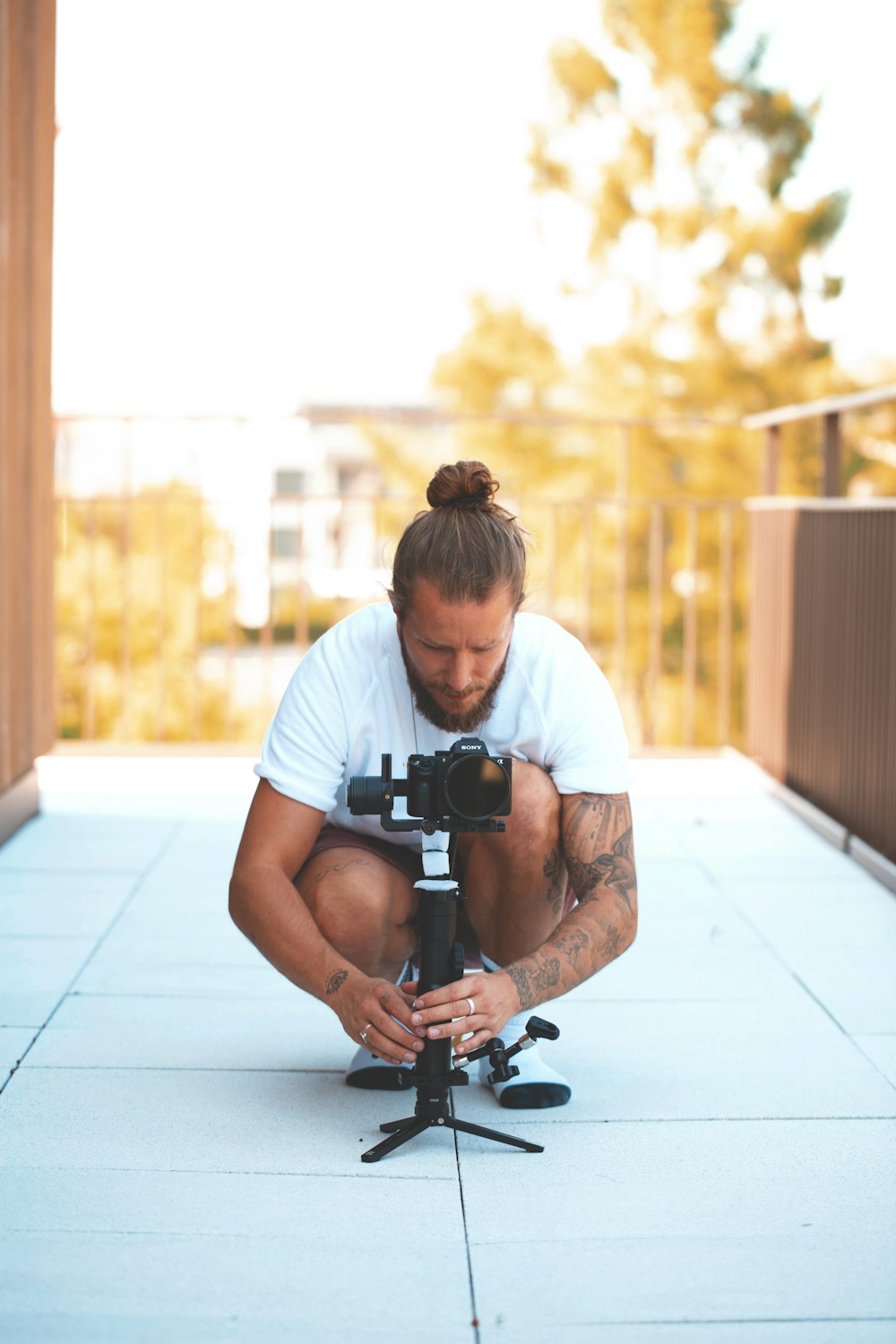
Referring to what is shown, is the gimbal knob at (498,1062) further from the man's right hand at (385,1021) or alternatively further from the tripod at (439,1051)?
the man's right hand at (385,1021)

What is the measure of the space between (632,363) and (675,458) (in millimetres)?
1324

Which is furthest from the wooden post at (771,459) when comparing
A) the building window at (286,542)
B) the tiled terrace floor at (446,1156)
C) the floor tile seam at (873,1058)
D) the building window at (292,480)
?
the building window at (292,480)

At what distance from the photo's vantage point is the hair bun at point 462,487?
81.4 inches

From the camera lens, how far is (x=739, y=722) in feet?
52.6

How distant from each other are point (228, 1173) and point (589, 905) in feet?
1.97

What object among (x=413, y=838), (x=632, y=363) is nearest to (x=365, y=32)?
(x=632, y=363)

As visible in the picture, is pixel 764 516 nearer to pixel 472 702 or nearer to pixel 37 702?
pixel 37 702

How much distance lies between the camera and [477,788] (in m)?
1.89

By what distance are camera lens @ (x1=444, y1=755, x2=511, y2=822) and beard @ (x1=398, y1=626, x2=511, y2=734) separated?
201 millimetres

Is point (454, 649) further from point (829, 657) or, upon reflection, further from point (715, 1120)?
point (829, 657)

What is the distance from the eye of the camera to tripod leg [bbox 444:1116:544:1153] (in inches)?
79.2

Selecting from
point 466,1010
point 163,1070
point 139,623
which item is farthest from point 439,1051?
point 139,623

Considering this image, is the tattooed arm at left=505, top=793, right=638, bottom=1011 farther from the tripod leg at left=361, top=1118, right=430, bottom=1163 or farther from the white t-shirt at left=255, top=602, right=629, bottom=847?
the tripod leg at left=361, top=1118, right=430, bottom=1163

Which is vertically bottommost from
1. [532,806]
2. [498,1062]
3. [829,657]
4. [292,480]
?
[498,1062]
